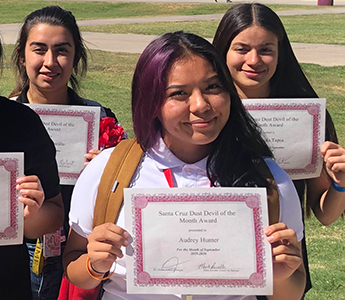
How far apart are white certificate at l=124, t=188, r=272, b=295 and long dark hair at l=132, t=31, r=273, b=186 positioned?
6.3 inches

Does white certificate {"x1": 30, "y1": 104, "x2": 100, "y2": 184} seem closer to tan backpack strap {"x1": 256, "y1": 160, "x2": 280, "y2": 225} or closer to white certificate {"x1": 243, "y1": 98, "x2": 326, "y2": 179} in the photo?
white certificate {"x1": 243, "y1": 98, "x2": 326, "y2": 179}

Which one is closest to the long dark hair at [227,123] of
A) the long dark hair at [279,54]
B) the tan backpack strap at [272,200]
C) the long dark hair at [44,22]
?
the tan backpack strap at [272,200]

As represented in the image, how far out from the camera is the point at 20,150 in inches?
89.4

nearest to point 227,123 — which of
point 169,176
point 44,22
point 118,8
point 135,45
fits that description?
point 169,176

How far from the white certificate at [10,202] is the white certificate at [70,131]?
1.00m

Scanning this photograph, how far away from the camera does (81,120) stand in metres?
3.25

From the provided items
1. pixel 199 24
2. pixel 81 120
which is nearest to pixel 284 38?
pixel 81 120

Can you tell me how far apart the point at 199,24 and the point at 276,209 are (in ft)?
67.3

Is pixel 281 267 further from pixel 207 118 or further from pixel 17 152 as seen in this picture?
pixel 17 152

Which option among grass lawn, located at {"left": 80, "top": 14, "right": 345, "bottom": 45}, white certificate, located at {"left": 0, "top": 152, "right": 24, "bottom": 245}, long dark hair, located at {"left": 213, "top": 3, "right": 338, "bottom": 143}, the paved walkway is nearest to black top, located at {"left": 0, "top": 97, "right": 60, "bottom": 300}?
white certificate, located at {"left": 0, "top": 152, "right": 24, "bottom": 245}

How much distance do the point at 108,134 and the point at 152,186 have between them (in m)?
1.12

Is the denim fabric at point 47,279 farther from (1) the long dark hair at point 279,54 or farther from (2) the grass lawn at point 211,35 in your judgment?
(2) the grass lawn at point 211,35

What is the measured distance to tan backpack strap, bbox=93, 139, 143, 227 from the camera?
83.9 inches

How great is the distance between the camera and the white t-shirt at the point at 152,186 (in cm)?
215
